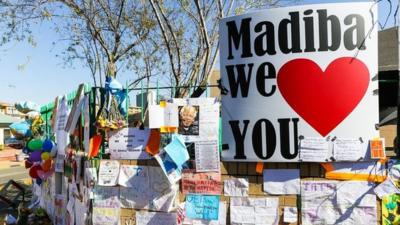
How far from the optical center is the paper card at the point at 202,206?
4.76 meters

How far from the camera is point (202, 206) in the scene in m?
4.80

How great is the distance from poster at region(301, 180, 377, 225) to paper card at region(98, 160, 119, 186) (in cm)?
215

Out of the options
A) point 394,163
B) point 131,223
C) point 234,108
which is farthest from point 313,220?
point 131,223

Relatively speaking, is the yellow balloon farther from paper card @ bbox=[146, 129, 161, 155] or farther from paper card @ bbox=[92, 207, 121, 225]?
paper card @ bbox=[146, 129, 161, 155]

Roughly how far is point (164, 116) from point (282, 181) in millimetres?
1472

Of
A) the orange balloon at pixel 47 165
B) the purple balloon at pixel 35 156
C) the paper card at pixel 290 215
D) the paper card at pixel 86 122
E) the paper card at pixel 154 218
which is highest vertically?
the paper card at pixel 86 122

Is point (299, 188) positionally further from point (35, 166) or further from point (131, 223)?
point (35, 166)

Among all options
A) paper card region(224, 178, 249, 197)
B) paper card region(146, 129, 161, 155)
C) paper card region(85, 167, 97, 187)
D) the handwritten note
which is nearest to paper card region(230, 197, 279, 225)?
paper card region(224, 178, 249, 197)

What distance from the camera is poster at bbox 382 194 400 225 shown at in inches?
175

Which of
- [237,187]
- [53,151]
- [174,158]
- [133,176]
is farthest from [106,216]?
[53,151]

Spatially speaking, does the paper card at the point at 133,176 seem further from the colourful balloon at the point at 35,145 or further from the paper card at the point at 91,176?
the colourful balloon at the point at 35,145

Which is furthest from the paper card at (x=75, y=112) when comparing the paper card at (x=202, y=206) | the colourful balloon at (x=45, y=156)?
the paper card at (x=202, y=206)

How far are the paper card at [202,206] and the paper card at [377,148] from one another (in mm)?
1661

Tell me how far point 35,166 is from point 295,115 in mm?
6315
